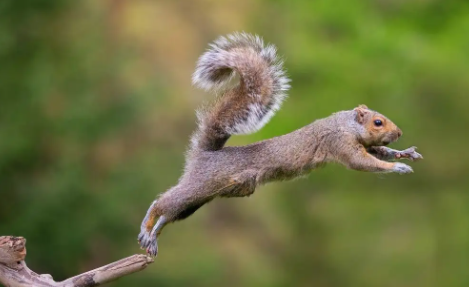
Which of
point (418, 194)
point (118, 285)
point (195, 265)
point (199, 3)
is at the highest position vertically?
point (199, 3)

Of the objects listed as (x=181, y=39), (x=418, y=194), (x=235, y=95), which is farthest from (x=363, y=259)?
(x=235, y=95)

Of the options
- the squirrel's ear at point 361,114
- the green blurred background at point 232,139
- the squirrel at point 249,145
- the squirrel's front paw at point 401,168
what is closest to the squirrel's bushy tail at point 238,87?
the squirrel at point 249,145

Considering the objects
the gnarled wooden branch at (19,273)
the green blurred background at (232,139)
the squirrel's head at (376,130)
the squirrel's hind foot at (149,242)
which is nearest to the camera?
the gnarled wooden branch at (19,273)

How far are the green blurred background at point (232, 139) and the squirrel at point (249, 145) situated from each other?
13.1 ft

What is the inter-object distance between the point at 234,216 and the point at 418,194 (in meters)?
2.03

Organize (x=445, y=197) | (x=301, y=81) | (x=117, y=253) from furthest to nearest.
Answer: (x=117, y=253)
(x=301, y=81)
(x=445, y=197)

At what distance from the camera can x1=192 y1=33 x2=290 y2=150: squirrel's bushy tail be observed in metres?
2.81

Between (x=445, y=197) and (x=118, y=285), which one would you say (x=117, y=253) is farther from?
(x=445, y=197)

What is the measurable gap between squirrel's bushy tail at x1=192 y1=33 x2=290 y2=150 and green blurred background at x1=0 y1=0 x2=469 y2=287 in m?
4.01

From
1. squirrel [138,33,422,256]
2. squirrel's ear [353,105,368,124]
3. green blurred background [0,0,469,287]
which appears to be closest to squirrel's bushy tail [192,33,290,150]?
→ squirrel [138,33,422,256]

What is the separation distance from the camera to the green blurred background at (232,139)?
283 inches

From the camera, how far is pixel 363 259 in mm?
7434

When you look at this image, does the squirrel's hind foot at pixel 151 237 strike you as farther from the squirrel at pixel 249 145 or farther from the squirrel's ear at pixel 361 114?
the squirrel's ear at pixel 361 114

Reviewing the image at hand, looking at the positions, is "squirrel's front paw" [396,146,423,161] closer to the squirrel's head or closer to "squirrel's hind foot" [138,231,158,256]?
the squirrel's head
